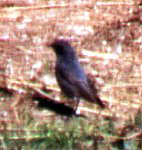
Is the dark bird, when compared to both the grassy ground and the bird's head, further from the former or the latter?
the grassy ground

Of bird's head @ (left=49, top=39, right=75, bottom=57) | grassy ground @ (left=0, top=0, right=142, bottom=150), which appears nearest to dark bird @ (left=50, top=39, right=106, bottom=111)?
bird's head @ (left=49, top=39, right=75, bottom=57)

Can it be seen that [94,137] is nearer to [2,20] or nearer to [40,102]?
[40,102]

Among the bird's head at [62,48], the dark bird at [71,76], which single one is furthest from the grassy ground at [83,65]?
the bird's head at [62,48]

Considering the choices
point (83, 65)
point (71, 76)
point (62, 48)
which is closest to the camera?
point (71, 76)

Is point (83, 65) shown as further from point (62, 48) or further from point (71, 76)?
point (71, 76)

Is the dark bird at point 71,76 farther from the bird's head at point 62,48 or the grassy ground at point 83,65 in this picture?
the grassy ground at point 83,65

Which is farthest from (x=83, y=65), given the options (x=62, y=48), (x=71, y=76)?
(x=71, y=76)

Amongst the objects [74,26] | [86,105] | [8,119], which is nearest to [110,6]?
[74,26]

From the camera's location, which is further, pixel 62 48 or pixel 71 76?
pixel 62 48
